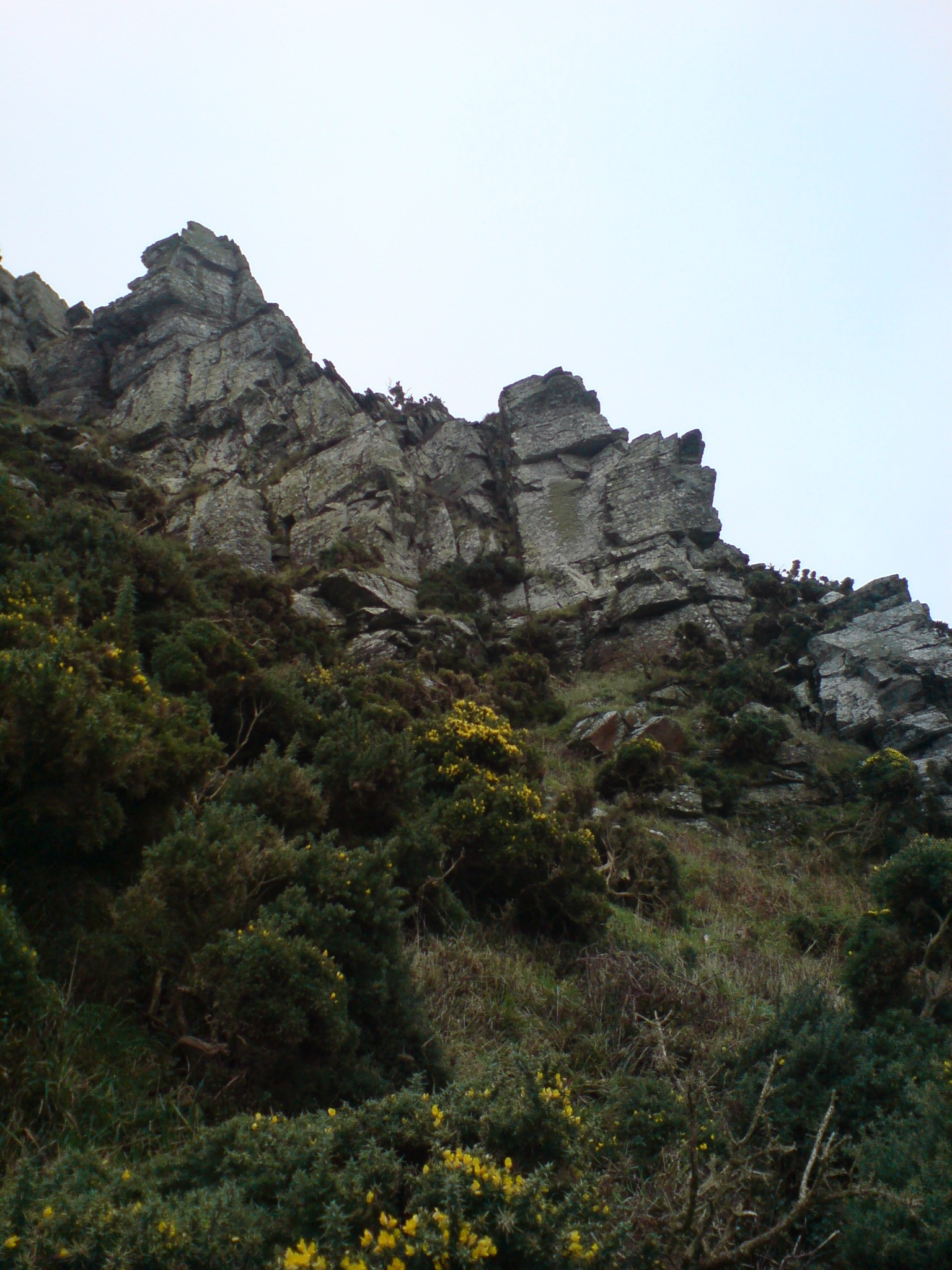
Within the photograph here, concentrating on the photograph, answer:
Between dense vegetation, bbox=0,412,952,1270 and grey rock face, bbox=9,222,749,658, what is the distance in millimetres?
11166

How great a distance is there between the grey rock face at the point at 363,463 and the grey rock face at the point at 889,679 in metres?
3.54

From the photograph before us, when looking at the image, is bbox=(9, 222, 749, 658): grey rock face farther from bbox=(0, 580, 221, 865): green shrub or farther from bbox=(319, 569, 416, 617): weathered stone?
bbox=(0, 580, 221, 865): green shrub

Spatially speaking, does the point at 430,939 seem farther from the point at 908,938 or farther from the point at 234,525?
the point at 234,525

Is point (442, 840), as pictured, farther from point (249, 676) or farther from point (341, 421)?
point (341, 421)

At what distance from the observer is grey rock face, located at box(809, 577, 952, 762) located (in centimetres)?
1609

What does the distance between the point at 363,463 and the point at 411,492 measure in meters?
2.03

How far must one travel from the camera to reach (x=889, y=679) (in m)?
17.8

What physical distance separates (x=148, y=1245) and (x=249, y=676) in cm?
663

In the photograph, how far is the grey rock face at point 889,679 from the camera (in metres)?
16.1

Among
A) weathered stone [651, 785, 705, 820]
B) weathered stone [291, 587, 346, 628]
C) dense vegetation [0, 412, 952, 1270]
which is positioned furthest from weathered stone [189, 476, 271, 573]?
weathered stone [651, 785, 705, 820]

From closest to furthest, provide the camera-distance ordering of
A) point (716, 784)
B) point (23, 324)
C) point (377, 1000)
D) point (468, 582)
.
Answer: point (377, 1000)
point (716, 784)
point (468, 582)
point (23, 324)

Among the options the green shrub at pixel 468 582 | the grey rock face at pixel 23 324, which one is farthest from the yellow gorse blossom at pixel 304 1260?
the grey rock face at pixel 23 324

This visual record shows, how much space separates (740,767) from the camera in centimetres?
1580

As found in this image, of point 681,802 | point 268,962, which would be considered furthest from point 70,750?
point 681,802
